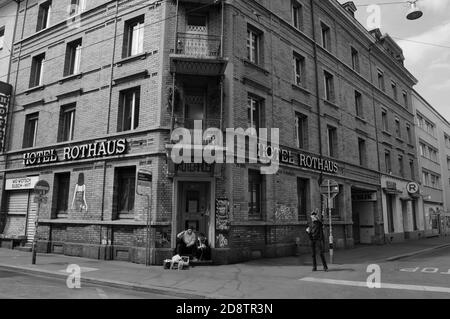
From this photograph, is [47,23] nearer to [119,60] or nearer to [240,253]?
[119,60]

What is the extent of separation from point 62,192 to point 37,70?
700cm

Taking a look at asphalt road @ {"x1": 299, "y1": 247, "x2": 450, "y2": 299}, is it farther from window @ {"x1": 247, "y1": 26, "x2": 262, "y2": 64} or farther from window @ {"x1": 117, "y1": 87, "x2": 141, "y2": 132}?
window @ {"x1": 247, "y1": 26, "x2": 262, "y2": 64}

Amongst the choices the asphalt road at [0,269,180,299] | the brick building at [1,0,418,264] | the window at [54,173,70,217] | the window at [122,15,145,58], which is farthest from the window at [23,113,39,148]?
the asphalt road at [0,269,180,299]

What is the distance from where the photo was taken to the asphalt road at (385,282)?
8258 mm

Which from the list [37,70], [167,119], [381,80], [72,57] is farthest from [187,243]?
[381,80]

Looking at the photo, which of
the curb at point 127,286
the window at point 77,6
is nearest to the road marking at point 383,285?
the curb at point 127,286

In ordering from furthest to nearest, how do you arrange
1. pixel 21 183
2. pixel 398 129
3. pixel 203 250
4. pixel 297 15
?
pixel 398 129 < pixel 297 15 < pixel 21 183 < pixel 203 250

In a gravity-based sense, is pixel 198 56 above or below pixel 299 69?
below

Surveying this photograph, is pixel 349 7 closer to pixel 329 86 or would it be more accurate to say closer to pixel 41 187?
pixel 329 86

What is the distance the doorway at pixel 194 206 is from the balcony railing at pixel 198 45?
4.83 meters

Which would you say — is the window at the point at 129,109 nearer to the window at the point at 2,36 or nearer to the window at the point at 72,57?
the window at the point at 72,57

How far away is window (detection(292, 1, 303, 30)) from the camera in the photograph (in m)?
19.2

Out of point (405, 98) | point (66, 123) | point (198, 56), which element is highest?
point (405, 98)

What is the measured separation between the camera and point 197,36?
13938 mm
